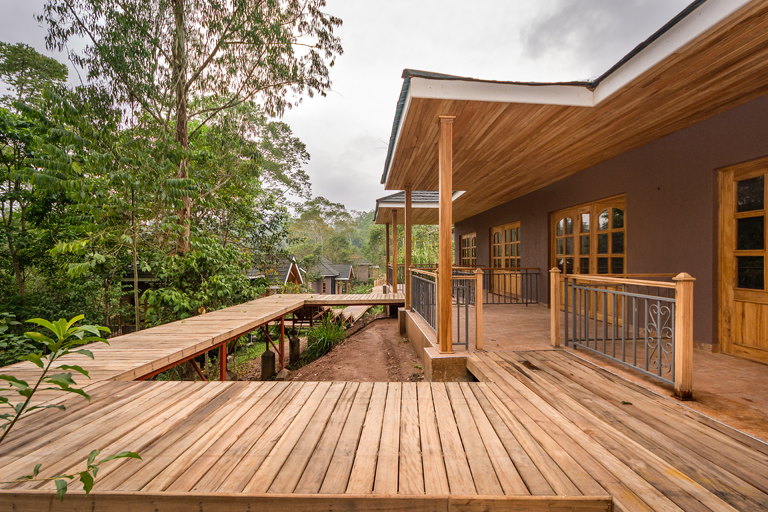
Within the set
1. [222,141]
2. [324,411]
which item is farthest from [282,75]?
[324,411]

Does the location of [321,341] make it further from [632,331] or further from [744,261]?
[744,261]

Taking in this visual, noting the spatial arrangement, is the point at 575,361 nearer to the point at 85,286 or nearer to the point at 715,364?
the point at 715,364

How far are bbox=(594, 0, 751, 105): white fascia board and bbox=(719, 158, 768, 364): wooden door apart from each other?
1651 mm

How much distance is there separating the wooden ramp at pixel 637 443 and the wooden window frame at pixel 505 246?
509 cm

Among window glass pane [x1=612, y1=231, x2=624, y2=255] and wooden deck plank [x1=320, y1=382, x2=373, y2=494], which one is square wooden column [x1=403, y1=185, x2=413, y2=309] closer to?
window glass pane [x1=612, y1=231, x2=624, y2=255]

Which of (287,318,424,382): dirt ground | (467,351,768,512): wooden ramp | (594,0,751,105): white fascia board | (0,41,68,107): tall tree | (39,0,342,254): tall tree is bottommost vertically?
(287,318,424,382): dirt ground

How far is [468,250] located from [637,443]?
9452 millimetres

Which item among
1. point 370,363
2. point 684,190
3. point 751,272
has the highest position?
point 684,190

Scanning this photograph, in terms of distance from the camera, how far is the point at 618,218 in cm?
454

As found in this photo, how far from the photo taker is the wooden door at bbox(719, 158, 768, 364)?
2832 millimetres

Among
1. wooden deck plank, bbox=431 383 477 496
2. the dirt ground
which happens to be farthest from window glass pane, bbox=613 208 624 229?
wooden deck plank, bbox=431 383 477 496

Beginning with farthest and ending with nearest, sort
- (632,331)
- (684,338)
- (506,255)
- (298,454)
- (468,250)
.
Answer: (468,250)
(506,255)
(632,331)
(684,338)
(298,454)

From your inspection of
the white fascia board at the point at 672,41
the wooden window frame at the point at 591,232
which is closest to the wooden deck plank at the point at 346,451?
the white fascia board at the point at 672,41

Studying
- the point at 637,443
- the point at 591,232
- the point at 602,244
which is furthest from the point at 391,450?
the point at 591,232
